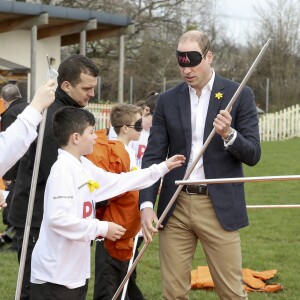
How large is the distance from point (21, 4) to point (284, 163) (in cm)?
934

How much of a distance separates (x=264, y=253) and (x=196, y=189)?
4.75m

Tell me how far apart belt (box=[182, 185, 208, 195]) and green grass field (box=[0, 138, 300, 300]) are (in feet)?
8.21

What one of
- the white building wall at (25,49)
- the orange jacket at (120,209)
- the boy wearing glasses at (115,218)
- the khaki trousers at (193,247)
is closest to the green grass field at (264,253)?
the boy wearing glasses at (115,218)

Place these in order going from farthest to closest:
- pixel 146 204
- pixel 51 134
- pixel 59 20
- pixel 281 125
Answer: pixel 281 125 < pixel 59 20 < pixel 146 204 < pixel 51 134

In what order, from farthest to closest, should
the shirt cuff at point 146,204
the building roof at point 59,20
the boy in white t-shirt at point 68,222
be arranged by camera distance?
the building roof at point 59,20 → the shirt cuff at point 146,204 → the boy in white t-shirt at point 68,222

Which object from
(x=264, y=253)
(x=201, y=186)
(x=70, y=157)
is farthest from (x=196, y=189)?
(x=264, y=253)

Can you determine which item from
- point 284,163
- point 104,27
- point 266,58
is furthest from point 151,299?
point 266,58

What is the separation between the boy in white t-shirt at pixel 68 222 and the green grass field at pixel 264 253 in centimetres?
285

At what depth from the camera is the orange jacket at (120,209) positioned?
6199mm

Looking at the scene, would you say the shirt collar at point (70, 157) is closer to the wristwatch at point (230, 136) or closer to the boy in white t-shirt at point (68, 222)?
the boy in white t-shirt at point (68, 222)

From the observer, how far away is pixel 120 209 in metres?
6.23

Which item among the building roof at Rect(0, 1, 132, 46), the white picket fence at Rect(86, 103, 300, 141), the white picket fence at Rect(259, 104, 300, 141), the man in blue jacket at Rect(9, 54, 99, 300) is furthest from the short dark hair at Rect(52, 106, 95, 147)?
the white picket fence at Rect(259, 104, 300, 141)

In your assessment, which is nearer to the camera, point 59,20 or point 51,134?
point 51,134

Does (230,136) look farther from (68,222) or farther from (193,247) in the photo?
(68,222)
